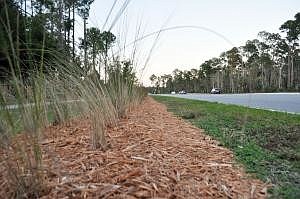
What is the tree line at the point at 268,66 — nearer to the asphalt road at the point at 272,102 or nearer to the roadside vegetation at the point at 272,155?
the asphalt road at the point at 272,102

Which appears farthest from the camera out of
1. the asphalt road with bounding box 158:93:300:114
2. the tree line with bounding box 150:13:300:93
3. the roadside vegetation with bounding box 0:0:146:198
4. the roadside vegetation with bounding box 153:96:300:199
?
the tree line with bounding box 150:13:300:93

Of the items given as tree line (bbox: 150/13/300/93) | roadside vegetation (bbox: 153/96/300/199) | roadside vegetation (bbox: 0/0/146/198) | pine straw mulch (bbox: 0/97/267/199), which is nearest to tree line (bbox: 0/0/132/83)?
roadside vegetation (bbox: 0/0/146/198)

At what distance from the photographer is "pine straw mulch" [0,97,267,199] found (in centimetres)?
215

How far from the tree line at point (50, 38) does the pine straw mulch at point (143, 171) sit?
65cm

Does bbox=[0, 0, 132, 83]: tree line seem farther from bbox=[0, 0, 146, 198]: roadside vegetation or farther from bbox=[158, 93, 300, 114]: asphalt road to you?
bbox=[158, 93, 300, 114]: asphalt road

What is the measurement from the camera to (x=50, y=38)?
3043 millimetres

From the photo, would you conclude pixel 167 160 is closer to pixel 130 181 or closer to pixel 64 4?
pixel 130 181

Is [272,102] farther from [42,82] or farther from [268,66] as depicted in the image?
[268,66]

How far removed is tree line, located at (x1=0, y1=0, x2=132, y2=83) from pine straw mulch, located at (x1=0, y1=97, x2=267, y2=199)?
65 centimetres

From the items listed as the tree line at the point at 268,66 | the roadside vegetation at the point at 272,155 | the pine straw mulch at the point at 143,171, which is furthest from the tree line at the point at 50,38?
the tree line at the point at 268,66

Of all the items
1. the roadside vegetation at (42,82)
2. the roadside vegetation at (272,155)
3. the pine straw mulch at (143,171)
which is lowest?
the roadside vegetation at (272,155)

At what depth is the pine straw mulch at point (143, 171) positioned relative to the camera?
2.15 meters

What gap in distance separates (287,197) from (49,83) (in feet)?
9.14

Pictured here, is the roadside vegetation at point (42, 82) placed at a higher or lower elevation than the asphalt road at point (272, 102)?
higher
